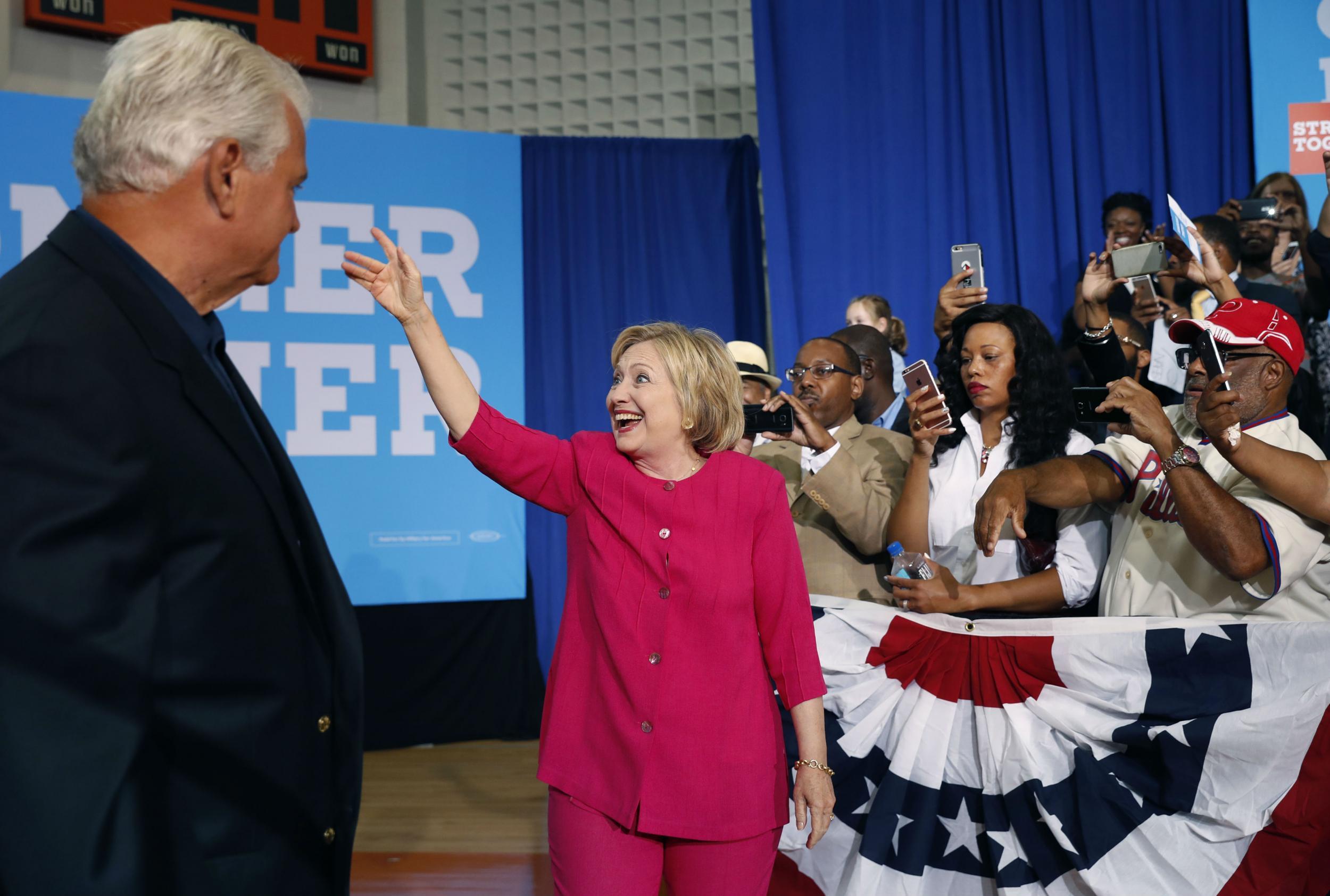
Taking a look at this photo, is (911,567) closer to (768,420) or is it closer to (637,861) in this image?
(768,420)

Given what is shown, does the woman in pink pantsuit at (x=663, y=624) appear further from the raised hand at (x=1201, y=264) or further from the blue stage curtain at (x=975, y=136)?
the blue stage curtain at (x=975, y=136)

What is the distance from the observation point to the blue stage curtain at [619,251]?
21.9 feet

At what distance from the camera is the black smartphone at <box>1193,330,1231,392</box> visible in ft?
8.56

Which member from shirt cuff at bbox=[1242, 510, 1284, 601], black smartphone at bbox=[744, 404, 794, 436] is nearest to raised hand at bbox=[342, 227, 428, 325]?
black smartphone at bbox=[744, 404, 794, 436]

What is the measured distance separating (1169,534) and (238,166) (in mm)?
2411

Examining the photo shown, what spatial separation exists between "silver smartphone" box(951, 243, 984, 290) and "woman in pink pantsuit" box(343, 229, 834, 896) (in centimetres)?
212

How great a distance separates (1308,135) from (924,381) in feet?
11.0

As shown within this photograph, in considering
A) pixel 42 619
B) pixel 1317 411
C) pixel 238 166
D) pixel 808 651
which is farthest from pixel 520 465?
pixel 1317 411

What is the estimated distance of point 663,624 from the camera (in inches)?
74.3

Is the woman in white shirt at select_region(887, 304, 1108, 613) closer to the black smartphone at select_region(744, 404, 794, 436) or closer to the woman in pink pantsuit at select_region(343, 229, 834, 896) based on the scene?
the black smartphone at select_region(744, 404, 794, 436)

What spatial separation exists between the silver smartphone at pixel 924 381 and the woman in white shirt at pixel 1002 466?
0.04 ft

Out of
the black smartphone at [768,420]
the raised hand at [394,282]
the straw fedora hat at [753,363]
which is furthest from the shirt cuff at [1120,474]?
the raised hand at [394,282]

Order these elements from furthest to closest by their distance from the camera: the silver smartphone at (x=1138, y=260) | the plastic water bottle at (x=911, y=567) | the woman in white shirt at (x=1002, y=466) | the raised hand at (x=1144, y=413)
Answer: the silver smartphone at (x=1138, y=260) < the woman in white shirt at (x=1002, y=466) < the plastic water bottle at (x=911, y=567) < the raised hand at (x=1144, y=413)

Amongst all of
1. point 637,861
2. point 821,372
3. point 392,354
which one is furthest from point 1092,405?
point 392,354
